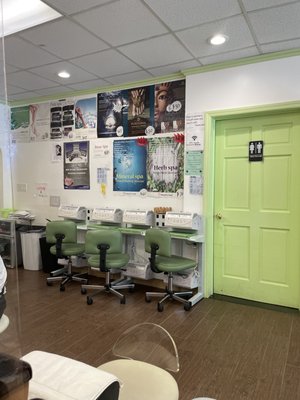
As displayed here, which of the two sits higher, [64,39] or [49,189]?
[64,39]

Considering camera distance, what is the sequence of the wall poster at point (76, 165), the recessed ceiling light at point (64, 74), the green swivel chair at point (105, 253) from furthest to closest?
the wall poster at point (76, 165) < the recessed ceiling light at point (64, 74) < the green swivel chair at point (105, 253)

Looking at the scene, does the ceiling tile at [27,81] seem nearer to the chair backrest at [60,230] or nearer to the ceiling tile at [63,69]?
the ceiling tile at [63,69]

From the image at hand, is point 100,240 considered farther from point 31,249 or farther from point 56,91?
point 56,91

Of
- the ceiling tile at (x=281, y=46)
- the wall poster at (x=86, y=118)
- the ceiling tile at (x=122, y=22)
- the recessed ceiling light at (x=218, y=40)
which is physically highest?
the ceiling tile at (x=122, y=22)

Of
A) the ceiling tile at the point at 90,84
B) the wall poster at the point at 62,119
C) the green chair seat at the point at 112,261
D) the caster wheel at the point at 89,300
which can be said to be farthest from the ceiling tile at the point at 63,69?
the caster wheel at the point at 89,300

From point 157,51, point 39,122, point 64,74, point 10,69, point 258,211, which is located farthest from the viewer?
point 39,122

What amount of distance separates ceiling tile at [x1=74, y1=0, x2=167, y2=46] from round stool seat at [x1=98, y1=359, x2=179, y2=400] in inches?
98.0

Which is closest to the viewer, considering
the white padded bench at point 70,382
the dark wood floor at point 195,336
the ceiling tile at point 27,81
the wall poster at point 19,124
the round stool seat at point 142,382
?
the white padded bench at point 70,382

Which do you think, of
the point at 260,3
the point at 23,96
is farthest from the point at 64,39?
the point at 23,96

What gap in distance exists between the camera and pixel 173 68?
11.7 ft

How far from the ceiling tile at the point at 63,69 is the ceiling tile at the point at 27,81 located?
0.51 ft

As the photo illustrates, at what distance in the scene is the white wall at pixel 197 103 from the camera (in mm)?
3148

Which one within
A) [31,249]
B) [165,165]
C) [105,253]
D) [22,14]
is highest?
[22,14]

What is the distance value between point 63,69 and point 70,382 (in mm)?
3585
